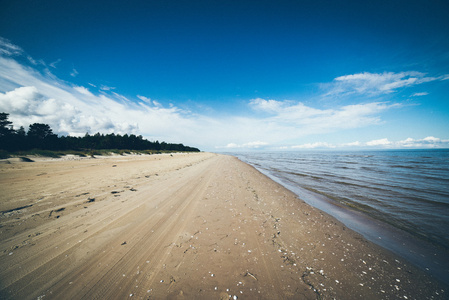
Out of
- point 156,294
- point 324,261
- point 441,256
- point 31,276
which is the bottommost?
point 441,256

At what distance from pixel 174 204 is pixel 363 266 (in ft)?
24.4

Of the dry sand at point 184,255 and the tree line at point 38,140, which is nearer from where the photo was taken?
the dry sand at point 184,255

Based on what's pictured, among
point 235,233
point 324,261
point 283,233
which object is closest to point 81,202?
point 235,233

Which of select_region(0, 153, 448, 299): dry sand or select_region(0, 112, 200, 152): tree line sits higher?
select_region(0, 112, 200, 152): tree line

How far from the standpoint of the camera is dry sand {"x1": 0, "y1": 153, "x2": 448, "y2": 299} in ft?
10.3

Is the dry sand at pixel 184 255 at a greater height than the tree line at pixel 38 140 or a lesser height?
lesser

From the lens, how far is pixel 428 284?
3709 millimetres

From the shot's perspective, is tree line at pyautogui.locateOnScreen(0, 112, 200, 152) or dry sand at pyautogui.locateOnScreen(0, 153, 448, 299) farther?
tree line at pyautogui.locateOnScreen(0, 112, 200, 152)

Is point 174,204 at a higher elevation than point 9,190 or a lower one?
lower

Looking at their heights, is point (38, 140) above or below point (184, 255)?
above

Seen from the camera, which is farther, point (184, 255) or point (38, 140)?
point (38, 140)

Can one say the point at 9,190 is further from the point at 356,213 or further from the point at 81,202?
the point at 356,213

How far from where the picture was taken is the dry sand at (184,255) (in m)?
3.15

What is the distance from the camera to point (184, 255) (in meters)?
4.14
